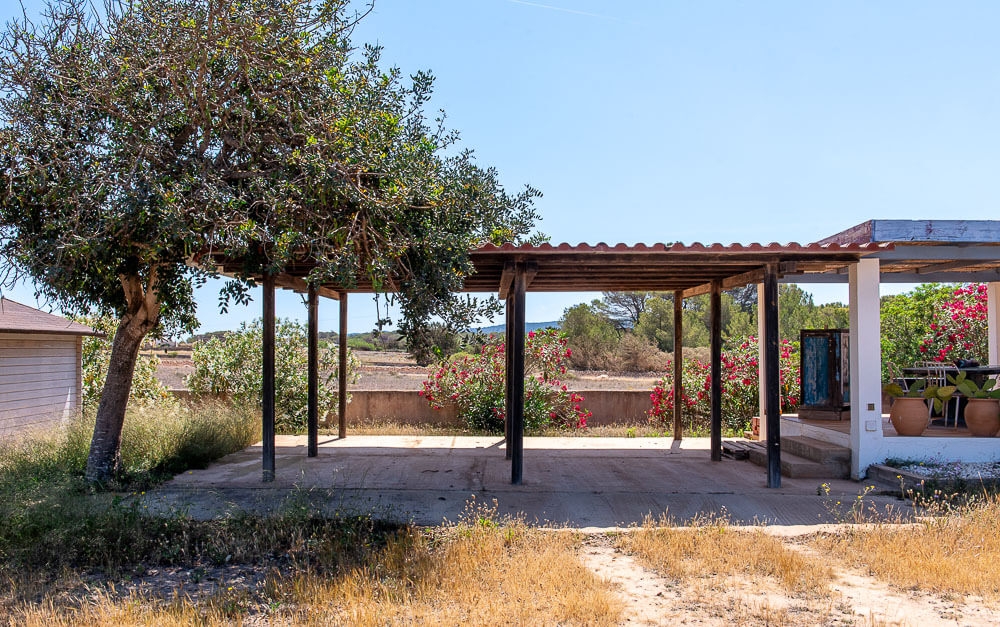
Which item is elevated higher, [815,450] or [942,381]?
[942,381]

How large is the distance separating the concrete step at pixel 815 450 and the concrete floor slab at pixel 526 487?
1.09 feet

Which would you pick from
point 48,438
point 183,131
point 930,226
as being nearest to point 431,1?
point 183,131

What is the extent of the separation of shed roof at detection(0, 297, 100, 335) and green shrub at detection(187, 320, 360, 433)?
210 centimetres

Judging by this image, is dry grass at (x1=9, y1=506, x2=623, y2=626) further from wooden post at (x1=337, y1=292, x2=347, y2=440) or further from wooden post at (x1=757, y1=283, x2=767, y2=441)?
wooden post at (x1=337, y1=292, x2=347, y2=440)

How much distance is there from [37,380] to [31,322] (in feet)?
3.33

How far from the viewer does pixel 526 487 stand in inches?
311

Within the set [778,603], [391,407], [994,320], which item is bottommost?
[778,603]

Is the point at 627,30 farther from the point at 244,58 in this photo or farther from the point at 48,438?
the point at 48,438

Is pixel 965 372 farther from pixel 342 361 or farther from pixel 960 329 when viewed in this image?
pixel 342 361

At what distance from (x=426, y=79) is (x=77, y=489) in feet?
18.3

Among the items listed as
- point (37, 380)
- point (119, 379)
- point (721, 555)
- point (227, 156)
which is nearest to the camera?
point (721, 555)

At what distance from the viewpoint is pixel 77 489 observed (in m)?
7.31

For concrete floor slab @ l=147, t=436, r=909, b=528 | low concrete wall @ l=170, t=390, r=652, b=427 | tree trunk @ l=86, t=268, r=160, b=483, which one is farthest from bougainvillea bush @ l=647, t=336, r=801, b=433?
tree trunk @ l=86, t=268, r=160, b=483

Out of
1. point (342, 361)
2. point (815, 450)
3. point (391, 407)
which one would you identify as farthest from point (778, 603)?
point (391, 407)
